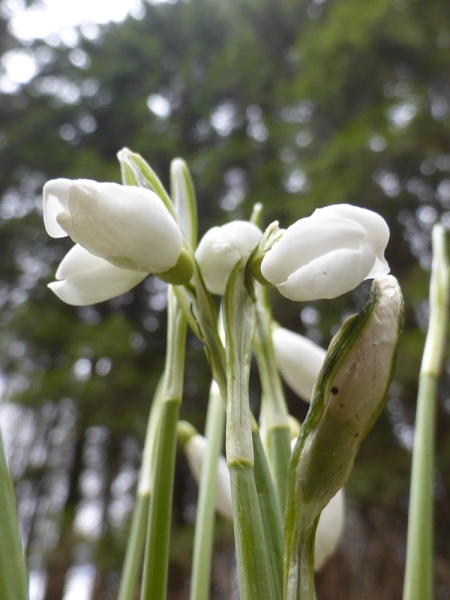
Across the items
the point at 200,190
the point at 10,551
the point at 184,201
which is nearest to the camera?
the point at 10,551

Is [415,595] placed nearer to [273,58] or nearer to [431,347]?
[431,347]

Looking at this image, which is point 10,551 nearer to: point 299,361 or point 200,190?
point 299,361

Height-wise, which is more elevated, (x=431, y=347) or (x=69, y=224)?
(x=69, y=224)

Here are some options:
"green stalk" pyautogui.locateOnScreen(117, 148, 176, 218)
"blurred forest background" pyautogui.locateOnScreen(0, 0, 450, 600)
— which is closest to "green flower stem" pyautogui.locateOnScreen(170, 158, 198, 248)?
"green stalk" pyautogui.locateOnScreen(117, 148, 176, 218)

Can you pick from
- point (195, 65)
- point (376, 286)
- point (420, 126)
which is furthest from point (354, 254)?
point (195, 65)

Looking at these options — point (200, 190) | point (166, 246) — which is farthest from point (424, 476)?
Answer: point (200, 190)

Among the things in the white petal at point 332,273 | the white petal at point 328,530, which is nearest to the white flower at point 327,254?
the white petal at point 332,273
